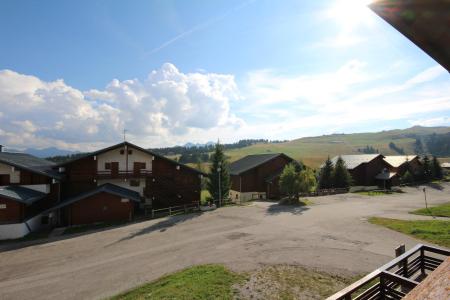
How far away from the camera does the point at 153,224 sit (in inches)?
1073

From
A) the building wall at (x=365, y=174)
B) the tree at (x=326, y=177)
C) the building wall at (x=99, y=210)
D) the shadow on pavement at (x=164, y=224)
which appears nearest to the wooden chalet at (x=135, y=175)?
the building wall at (x=99, y=210)

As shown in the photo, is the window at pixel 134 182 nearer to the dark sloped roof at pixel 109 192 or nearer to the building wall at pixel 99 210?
the dark sloped roof at pixel 109 192

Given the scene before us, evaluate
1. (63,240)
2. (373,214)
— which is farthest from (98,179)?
(373,214)

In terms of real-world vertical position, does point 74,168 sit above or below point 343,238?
above

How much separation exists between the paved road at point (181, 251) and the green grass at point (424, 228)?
1174 millimetres

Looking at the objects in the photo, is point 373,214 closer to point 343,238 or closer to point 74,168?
point 343,238

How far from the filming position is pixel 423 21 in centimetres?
153

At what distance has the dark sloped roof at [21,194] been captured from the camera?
2507 centimetres

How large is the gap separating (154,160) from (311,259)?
25962 mm

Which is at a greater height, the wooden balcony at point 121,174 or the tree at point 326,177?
the wooden balcony at point 121,174

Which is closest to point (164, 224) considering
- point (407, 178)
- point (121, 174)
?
point (121, 174)

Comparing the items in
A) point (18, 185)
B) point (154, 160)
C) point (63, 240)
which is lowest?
point (63, 240)

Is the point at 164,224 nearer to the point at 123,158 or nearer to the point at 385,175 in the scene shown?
the point at 123,158

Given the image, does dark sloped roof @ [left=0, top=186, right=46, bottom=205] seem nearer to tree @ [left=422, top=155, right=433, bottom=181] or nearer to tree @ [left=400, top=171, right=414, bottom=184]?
tree @ [left=400, top=171, right=414, bottom=184]
